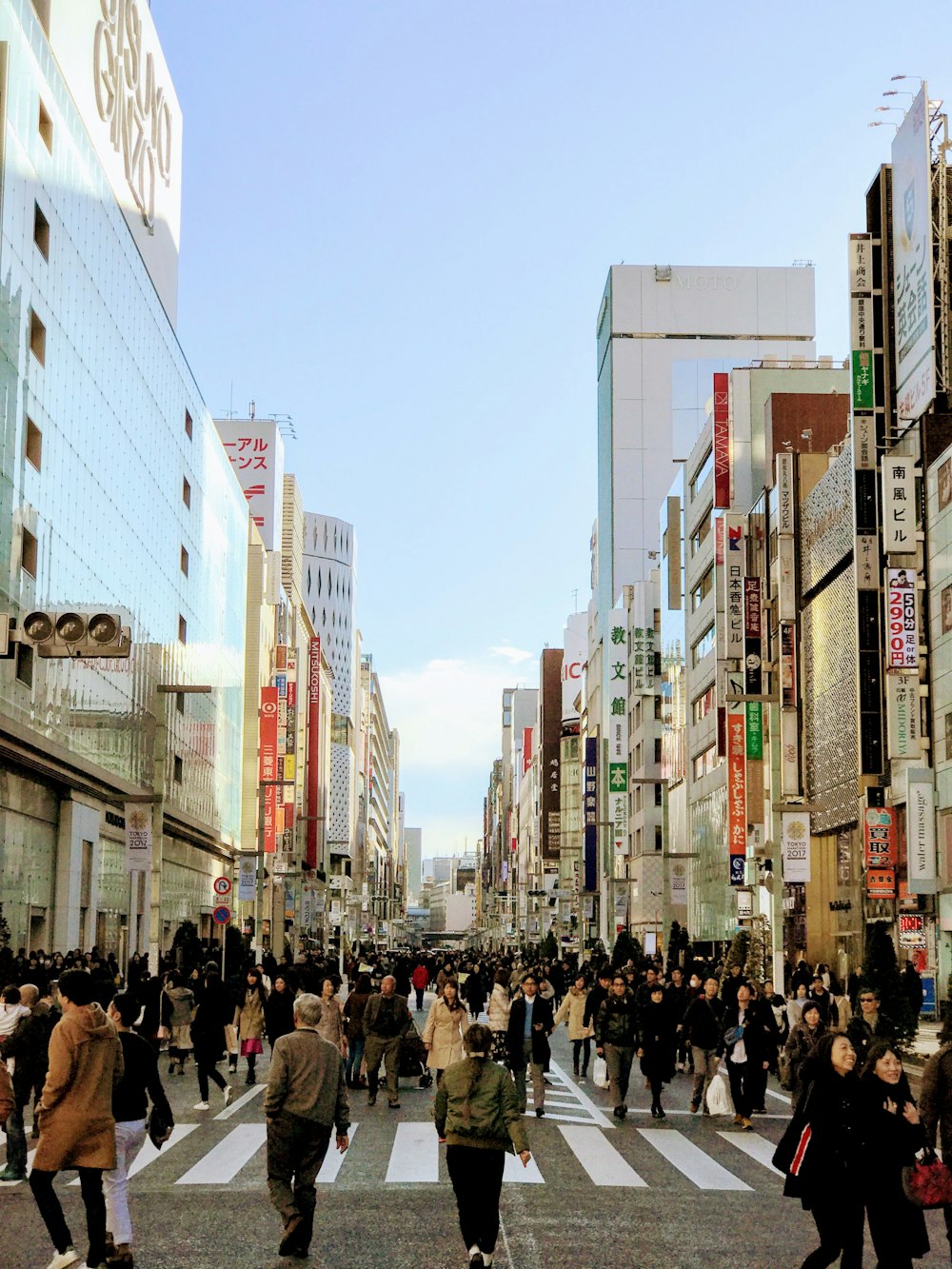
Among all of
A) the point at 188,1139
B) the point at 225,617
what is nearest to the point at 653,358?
the point at 225,617

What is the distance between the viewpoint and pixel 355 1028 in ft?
72.3

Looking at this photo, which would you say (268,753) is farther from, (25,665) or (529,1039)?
(529,1039)

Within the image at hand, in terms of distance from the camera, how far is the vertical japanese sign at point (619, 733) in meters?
93.3

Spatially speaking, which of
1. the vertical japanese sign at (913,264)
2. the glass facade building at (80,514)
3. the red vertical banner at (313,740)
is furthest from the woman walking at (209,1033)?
the red vertical banner at (313,740)

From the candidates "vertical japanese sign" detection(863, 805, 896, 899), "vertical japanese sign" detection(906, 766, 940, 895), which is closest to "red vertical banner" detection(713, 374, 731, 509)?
"vertical japanese sign" detection(863, 805, 896, 899)

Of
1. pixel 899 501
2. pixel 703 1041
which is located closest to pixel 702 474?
pixel 899 501

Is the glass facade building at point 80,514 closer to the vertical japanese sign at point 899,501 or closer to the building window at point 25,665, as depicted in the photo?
the building window at point 25,665

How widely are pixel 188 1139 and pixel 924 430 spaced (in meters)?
28.3

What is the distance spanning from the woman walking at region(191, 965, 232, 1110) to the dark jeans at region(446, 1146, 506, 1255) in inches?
429

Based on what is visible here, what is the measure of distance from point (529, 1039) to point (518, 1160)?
382 centimetres

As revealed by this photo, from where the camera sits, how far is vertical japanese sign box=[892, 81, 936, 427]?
3784 centimetres

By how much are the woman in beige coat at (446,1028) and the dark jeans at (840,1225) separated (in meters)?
9.88

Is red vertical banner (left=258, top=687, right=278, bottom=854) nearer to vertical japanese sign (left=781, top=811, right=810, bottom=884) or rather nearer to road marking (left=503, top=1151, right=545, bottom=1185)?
vertical japanese sign (left=781, top=811, right=810, bottom=884)

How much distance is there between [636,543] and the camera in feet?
379
